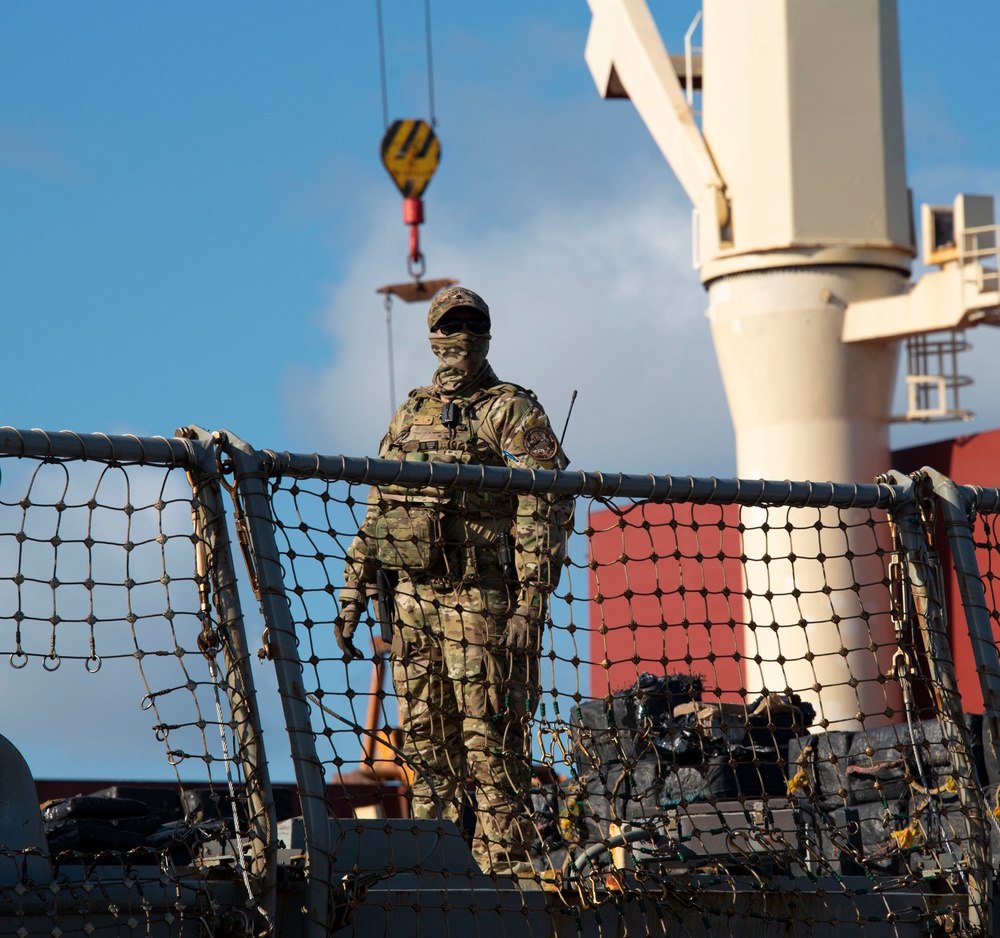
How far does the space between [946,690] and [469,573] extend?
1762 millimetres

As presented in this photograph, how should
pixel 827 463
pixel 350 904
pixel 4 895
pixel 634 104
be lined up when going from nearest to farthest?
pixel 4 895, pixel 350 904, pixel 827 463, pixel 634 104

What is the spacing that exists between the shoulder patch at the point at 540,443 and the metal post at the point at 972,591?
5.03 ft

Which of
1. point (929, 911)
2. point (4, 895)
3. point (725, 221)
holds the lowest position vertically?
point (929, 911)

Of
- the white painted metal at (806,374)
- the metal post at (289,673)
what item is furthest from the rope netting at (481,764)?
the white painted metal at (806,374)

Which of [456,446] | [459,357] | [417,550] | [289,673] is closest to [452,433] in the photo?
[456,446]

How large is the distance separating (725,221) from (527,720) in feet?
56.4

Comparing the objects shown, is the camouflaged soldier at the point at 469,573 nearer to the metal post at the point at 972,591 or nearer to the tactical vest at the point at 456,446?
the tactical vest at the point at 456,446

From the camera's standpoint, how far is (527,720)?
5.03 metres

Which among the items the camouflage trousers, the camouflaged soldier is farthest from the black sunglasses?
the camouflage trousers

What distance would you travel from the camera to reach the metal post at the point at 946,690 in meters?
5.09

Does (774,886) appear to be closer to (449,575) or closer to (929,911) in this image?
(929,911)

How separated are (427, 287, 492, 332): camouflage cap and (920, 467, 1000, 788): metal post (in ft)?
6.75

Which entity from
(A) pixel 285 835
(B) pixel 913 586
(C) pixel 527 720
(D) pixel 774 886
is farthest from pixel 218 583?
(B) pixel 913 586

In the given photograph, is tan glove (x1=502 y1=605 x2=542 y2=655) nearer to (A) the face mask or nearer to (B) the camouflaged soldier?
(B) the camouflaged soldier
